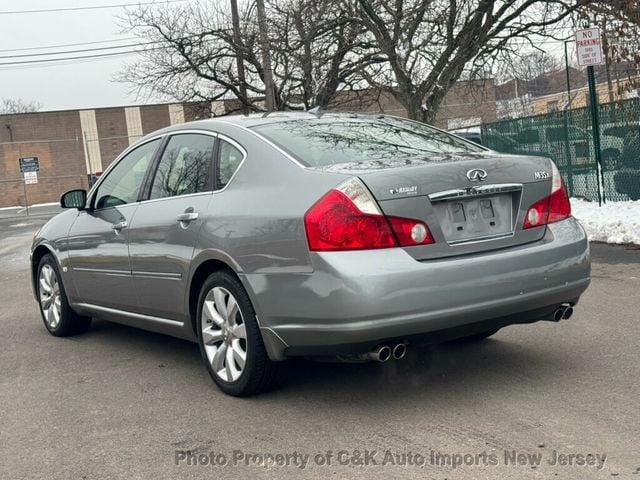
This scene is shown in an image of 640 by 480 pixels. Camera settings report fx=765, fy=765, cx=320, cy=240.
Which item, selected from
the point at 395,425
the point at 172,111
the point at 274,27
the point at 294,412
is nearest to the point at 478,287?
the point at 395,425

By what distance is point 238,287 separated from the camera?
4.20 meters

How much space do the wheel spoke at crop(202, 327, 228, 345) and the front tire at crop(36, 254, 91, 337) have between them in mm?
2294

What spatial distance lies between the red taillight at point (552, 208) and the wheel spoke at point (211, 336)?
72.0 inches

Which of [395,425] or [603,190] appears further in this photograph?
[603,190]

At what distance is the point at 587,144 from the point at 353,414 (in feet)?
36.7

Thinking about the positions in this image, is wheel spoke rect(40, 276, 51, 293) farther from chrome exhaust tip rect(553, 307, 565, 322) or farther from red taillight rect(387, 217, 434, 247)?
chrome exhaust tip rect(553, 307, 565, 322)

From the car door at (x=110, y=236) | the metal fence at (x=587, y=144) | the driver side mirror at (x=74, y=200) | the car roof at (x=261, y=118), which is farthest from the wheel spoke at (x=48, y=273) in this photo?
the metal fence at (x=587, y=144)

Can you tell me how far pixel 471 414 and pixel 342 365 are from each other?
134 cm

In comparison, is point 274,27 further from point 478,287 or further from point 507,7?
point 478,287

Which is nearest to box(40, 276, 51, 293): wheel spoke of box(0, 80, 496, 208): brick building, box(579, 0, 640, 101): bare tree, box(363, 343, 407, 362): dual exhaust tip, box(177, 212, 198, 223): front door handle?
box(177, 212, 198, 223): front door handle

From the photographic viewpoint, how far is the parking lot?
11.0ft

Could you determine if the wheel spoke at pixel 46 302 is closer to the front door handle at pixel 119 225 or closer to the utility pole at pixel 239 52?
the front door handle at pixel 119 225

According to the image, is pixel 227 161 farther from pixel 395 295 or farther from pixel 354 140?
pixel 395 295

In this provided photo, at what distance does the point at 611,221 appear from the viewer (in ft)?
35.0
